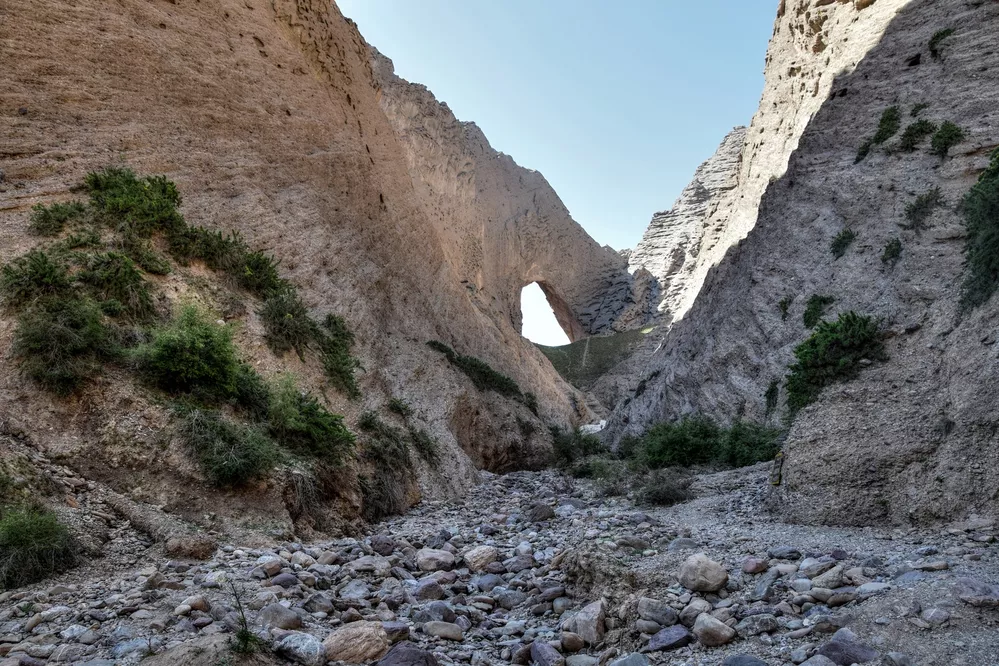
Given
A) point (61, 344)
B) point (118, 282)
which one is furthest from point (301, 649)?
point (118, 282)

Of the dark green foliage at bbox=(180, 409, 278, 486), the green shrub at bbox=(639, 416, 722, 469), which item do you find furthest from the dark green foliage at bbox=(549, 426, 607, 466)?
the dark green foliage at bbox=(180, 409, 278, 486)

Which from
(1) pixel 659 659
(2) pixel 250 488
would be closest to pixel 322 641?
(1) pixel 659 659

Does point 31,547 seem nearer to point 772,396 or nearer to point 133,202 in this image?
point 133,202

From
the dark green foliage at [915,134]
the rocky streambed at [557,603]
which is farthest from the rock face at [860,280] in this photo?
the rocky streambed at [557,603]

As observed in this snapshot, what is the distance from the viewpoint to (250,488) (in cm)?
722

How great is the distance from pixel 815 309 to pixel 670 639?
48.1ft

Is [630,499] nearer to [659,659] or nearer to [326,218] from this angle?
[659,659]

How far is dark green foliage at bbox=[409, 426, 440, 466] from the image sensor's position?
13017 mm

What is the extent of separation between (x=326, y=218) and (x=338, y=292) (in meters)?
2.65

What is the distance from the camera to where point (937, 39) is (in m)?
17.9

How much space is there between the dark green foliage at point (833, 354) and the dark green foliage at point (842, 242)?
346 inches

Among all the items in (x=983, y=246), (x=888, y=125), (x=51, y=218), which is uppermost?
(x=888, y=125)

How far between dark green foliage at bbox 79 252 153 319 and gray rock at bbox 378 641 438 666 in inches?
283

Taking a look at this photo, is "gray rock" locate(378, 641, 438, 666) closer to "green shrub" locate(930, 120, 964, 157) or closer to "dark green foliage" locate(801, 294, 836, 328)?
"dark green foliage" locate(801, 294, 836, 328)
